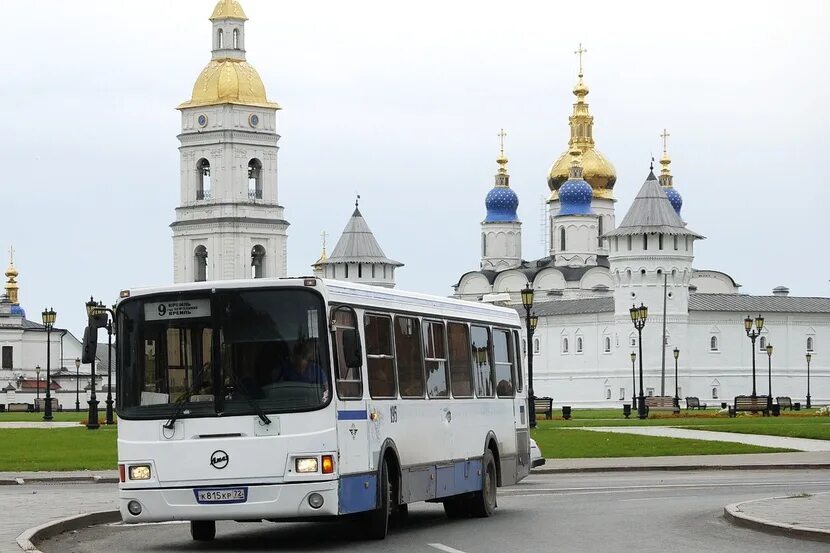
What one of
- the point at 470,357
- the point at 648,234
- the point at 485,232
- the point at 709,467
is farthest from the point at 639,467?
the point at 485,232

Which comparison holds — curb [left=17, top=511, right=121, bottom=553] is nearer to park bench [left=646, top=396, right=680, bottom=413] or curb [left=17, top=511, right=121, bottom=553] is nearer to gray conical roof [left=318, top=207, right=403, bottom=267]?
park bench [left=646, top=396, right=680, bottom=413]

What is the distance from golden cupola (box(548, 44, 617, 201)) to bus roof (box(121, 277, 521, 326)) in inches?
4825

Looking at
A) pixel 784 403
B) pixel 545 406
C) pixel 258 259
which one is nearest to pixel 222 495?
pixel 545 406

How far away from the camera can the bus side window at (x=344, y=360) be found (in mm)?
17203

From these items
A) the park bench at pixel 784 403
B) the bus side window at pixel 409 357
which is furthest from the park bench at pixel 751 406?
the bus side window at pixel 409 357

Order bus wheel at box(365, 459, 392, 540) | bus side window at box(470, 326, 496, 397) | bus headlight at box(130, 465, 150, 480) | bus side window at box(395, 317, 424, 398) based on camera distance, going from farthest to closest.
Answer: bus side window at box(470, 326, 496, 397) → bus side window at box(395, 317, 424, 398) → bus wheel at box(365, 459, 392, 540) → bus headlight at box(130, 465, 150, 480)

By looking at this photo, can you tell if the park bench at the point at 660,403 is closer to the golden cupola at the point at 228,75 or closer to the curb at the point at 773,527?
the curb at the point at 773,527

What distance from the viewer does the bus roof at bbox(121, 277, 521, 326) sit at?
678 inches

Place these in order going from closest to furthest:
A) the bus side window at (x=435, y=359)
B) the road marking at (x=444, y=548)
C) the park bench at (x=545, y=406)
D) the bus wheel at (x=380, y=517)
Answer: the road marking at (x=444, y=548), the bus wheel at (x=380, y=517), the bus side window at (x=435, y=359), the park bench at (x=545, y=406)

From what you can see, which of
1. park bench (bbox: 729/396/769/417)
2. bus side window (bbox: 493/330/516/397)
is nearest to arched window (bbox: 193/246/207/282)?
park bench (bbox: 729/396/769/417)

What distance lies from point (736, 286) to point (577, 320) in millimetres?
23277

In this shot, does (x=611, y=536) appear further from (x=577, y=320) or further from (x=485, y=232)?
(x=485, y=232)

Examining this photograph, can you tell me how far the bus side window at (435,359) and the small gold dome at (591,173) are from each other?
4881 inches

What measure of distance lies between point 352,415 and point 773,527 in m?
4.08
